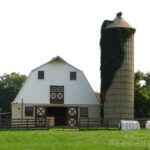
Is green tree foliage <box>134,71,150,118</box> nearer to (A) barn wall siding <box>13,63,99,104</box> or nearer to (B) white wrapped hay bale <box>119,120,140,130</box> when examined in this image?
(A) barn wall siding <box>13,63,99,104</box>

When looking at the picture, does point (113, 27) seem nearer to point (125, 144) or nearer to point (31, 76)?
point (31, 76)

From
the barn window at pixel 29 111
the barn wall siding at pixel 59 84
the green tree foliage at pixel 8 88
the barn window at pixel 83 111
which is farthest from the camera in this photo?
the green tree foliage at pixel 8 88

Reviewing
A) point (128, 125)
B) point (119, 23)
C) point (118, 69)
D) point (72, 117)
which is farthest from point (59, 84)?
point (128, 125)

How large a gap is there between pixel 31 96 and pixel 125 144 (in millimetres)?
20179

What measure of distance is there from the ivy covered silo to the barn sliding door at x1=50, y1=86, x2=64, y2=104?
4042 mm

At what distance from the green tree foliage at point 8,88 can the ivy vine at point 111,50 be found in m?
22.8

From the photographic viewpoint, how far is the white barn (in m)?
34.1

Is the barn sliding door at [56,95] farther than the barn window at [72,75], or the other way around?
the barn window at [72,75]

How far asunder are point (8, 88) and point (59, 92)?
22168 millimetres

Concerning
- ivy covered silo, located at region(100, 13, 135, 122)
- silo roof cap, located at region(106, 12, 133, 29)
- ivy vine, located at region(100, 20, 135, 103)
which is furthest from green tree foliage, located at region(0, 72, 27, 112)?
silo roof cap, located at region(106, 12, 133, 29)

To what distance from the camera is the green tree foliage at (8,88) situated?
53.1 metres

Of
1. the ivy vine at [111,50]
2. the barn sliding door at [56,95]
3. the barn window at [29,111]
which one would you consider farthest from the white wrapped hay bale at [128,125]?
the barn window at [29,111]

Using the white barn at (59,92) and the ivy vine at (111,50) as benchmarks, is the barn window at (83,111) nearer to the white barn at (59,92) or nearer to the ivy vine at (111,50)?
the white barn at (59,92)

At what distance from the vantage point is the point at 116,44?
32531 mm
